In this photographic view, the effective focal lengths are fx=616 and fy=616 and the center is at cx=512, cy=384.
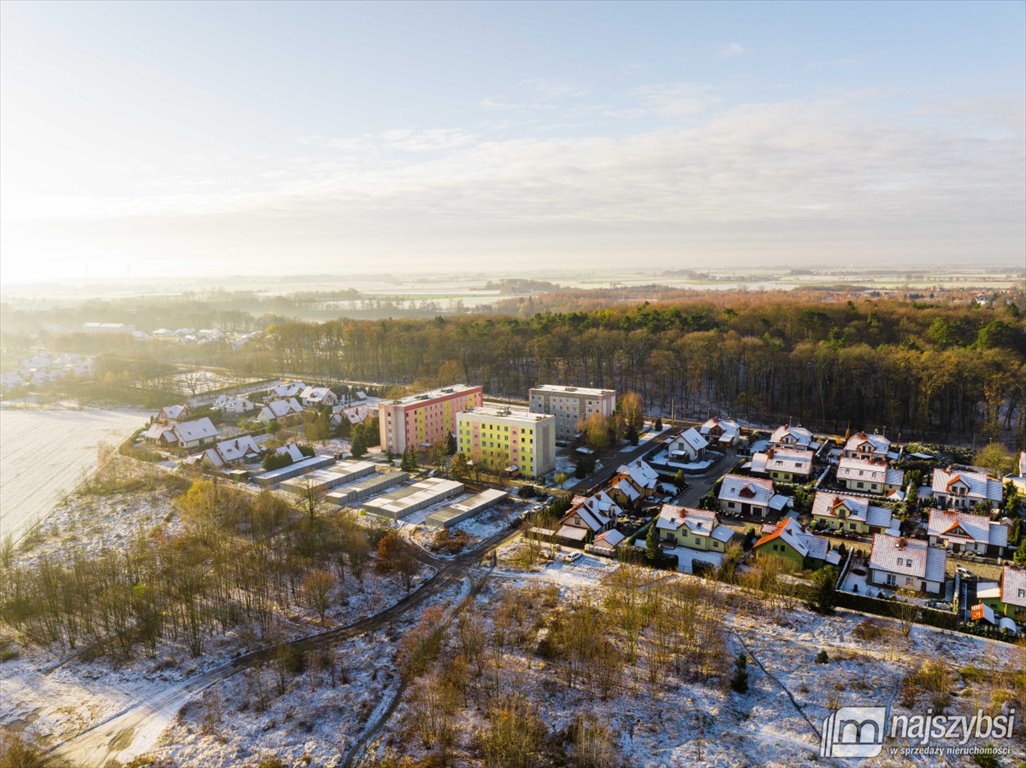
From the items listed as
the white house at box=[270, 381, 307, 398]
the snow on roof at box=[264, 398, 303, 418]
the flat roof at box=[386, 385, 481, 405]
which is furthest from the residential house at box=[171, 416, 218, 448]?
the flat roof at box=[386, 385, 481, 405]

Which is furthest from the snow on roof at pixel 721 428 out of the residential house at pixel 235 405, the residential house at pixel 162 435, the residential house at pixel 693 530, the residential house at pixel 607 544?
the residential house at pixel 235 405

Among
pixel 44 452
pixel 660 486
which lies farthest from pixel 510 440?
pixel 44 452

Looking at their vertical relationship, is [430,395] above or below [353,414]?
above

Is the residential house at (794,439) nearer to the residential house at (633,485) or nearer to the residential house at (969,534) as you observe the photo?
the residential house at (633,485)

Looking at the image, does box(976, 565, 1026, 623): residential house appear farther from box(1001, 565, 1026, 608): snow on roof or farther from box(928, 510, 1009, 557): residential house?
box(928, 510, 1009, 557): residential house

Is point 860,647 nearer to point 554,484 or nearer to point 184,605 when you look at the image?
point 554,484

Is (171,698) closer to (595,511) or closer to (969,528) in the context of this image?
(595,511)
